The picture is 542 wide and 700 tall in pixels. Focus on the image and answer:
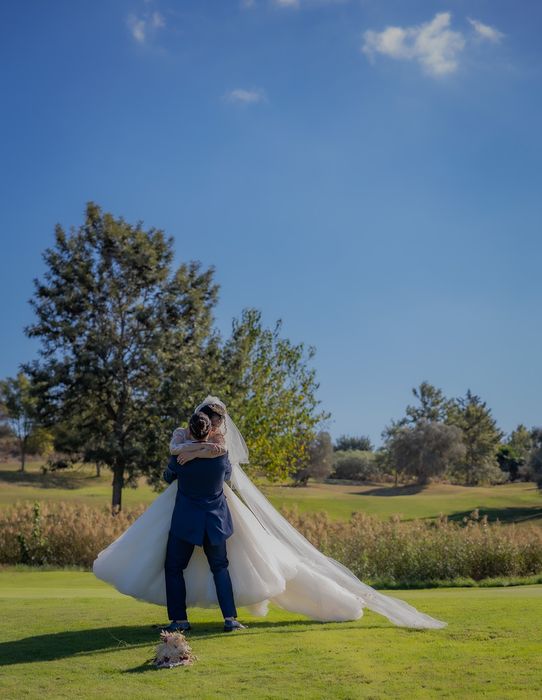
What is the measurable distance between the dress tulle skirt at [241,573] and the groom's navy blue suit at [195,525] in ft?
0.54

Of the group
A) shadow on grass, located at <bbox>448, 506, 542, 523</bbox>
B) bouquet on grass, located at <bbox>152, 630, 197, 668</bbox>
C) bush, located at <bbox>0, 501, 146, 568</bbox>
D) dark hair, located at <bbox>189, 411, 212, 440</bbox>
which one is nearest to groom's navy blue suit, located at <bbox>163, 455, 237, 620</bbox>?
dark hair, located at <bbox>189, 411, 212, 440</bbox>

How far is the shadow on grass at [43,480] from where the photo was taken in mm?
55625

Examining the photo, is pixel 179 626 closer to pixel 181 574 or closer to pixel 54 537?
pixel 181 574

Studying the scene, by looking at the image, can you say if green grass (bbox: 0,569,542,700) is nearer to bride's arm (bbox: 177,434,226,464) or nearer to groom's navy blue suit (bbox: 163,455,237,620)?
groom's navy blue suit (bbox: 163,455,237,620)

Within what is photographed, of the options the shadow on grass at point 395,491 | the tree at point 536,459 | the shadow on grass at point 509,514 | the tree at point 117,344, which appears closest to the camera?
the tree at point 117,344

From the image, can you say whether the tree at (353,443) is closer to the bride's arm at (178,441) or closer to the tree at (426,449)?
the tree at (426,449)

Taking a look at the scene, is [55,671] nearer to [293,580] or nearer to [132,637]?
[132,637]

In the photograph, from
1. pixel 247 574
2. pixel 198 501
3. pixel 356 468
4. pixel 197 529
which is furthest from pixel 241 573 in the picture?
pixel 356 468

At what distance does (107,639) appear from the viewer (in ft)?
26.8

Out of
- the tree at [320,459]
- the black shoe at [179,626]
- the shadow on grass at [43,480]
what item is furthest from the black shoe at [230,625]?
the tree at [320,459]

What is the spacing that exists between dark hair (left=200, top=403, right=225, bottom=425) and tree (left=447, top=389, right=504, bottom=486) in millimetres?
70122

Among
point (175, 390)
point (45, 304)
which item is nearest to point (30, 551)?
point (175, 390)

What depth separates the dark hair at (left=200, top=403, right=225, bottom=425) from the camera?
8.70m

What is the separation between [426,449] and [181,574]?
2546 inches
